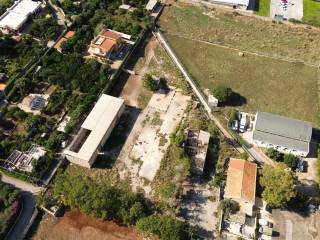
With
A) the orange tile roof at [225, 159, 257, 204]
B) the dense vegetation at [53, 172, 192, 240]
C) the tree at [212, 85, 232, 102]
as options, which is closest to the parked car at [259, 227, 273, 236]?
the orange tile roof at [225, 159, 257, 204]

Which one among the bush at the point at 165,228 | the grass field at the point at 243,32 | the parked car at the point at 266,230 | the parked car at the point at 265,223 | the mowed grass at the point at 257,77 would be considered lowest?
the bush at the point at 165,228

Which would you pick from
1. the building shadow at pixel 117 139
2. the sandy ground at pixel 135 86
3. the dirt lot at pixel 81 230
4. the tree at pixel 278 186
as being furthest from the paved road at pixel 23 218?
the tree at pixel 278 186

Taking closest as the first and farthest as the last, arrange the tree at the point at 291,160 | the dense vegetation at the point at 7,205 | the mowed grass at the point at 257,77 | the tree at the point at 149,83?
the dense vegetation at the point at 7,205, the tree at the point at 291,160, the tree at the point at 149,83, the mowed grass at the point at 257,77

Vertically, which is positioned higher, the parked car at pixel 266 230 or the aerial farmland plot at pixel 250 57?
the aerial farmland plot at pixel 250 57

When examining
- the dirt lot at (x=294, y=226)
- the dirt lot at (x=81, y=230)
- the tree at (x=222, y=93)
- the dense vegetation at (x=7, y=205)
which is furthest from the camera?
the tree at (x=222, y=93)

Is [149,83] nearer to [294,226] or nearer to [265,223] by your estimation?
[265,223]

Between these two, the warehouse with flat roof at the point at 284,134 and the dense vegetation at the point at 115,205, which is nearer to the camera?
the dense vegetation at the point at 115,205

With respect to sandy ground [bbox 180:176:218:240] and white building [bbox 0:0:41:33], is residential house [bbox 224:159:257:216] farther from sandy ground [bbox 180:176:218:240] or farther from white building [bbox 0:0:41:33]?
white building [bbox 0:0:41:33]

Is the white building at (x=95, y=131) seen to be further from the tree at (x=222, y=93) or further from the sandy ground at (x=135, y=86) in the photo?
the tree at (x=222, y=93)
